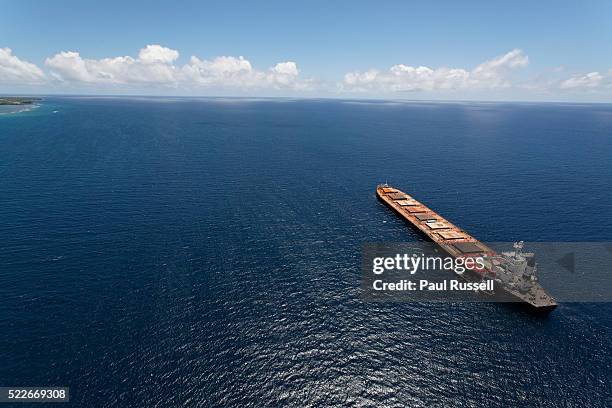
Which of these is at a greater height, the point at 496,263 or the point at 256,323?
the point at 496,263

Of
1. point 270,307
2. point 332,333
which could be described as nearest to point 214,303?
point 270,307

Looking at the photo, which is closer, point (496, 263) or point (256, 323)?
point (256, 323)

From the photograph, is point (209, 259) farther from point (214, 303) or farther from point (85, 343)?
point (85, 343)

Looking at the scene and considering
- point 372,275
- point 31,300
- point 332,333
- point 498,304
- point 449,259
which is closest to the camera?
point 332,333

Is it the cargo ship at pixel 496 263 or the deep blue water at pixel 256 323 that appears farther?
the cargo ship at pixel 496 263

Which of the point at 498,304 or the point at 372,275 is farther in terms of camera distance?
the point at 372,275

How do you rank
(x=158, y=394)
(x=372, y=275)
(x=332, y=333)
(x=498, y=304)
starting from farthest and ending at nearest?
(x=372, y=275) → (x=498, y=304) → (x=332, y=333) → (x=158, y=394)

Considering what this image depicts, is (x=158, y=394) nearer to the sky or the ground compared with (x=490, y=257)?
nearer to the ground

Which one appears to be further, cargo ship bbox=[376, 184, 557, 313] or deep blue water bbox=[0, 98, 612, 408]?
cargo ship bbox=[376, 184, 557, 313]
